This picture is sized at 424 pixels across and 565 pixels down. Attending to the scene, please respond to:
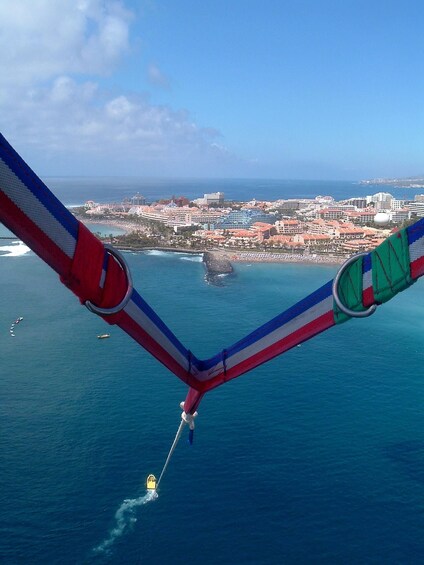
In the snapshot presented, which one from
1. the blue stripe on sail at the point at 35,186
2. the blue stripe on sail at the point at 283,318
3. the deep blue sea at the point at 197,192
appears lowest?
the blue stripe on sail at the point at 283,318

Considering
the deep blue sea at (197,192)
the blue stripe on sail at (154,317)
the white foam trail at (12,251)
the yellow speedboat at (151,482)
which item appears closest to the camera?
the blue stripe on sail at (154,317)

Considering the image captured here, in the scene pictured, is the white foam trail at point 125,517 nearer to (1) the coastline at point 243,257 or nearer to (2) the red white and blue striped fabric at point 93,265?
(2) the red white and blue striped fabric at point 93,265

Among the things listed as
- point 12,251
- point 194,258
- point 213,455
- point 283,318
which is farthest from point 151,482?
point 12,251

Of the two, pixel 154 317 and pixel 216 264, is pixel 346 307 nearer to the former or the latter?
pixel 154 317

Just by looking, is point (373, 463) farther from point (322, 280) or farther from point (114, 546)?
point (322, 280)

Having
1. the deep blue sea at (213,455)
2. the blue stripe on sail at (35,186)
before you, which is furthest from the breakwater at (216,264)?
the blue stripe on sail at (35,186)
